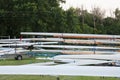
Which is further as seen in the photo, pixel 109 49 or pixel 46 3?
pixel 46 3

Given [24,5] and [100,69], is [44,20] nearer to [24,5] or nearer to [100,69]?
[24,5]

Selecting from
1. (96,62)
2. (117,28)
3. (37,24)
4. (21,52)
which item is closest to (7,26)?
(37,24)

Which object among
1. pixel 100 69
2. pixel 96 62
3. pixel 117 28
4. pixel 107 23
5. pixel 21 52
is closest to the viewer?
pixel 100 69

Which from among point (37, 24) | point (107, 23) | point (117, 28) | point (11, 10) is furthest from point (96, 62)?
point (107, 23)

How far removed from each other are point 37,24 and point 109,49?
79.8ft

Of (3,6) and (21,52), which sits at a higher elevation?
(3,6)

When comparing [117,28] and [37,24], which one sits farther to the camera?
[117,28]

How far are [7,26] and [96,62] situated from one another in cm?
3499

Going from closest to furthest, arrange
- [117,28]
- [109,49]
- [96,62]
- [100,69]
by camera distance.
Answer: [100,69] < [96,62] < [109,49] < [117,28]

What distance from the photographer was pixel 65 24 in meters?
40.2

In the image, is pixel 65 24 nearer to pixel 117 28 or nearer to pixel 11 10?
pixel 11 10

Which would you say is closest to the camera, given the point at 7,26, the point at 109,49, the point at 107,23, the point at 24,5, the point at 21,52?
the point at 109,49

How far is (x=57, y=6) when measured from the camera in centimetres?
4200

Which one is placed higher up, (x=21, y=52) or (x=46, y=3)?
(x=46, y=3)
